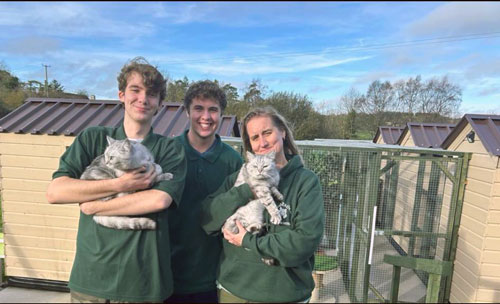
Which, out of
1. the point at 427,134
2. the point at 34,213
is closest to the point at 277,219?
the point at 34,213

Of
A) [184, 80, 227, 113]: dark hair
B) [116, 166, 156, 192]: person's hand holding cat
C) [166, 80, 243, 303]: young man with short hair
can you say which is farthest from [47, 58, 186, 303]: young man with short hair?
[184, 80, 227, 113]: dark hair

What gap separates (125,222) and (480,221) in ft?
16.0

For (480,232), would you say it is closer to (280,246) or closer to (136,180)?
(280,246)

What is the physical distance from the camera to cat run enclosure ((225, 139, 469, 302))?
4.43 metres

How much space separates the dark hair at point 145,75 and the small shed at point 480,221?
14.7ft

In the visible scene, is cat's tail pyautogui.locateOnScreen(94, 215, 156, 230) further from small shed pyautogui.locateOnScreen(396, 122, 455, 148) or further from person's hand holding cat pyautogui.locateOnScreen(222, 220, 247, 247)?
small shed pyautogui.locateOnScreen(396, 122, 455, 148)

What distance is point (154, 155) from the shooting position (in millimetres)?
1739

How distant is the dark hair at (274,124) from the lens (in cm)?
186

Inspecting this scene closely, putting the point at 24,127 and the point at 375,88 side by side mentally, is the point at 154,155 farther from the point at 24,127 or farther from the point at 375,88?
the point at 375,88

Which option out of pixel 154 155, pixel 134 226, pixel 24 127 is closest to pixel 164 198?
pixel 134 226

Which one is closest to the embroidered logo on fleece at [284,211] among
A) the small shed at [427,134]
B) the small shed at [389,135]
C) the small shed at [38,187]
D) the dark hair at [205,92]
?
the dark hair at [205,92]

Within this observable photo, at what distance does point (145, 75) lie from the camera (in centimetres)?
173

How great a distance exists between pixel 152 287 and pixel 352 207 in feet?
12.4

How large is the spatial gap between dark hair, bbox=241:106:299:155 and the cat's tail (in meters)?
0.84
